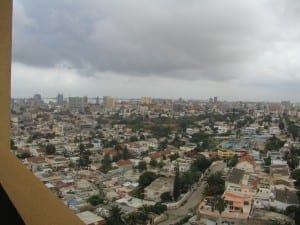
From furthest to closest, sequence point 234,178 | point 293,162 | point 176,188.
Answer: point 293,162
point 234,178
point 176,188

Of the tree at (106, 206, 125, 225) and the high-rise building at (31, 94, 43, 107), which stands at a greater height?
the high-rise building at (31, 94, 43, 107)

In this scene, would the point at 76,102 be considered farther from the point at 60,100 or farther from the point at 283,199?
the point at 283,199

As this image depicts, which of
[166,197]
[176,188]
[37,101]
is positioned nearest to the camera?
[166,197]

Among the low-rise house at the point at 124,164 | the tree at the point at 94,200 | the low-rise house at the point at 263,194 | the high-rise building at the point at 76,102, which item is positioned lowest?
the low-rise house at the point at 124,164

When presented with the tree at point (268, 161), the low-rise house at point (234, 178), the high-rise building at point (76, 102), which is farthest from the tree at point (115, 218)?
the high-rise building at point (76, 102)

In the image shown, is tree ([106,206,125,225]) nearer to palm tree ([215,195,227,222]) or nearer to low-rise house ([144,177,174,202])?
low-rise house ([144,177,174,202])

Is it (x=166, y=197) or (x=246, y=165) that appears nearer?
(x=166, y=197)

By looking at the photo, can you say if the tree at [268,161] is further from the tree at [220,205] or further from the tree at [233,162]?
the tree at [220,205]

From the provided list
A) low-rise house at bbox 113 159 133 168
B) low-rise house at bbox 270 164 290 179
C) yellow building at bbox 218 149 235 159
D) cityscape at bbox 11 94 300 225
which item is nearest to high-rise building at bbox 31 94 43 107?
cityscape at bbox 11 94 300 225

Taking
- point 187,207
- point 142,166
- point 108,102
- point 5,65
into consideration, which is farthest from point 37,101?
point 5,65
